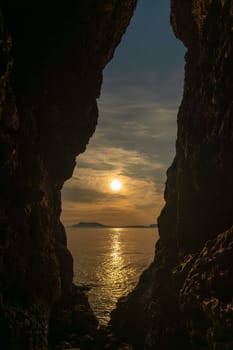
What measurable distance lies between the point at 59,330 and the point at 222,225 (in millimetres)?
28671

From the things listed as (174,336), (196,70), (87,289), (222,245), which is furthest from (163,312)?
(87,289)

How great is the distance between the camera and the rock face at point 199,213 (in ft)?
98.9

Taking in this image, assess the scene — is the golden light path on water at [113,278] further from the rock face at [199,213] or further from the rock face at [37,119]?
the rock face at [37,119]

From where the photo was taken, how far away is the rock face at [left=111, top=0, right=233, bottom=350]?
30.2 metres

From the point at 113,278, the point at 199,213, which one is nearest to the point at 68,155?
the point at 199,213

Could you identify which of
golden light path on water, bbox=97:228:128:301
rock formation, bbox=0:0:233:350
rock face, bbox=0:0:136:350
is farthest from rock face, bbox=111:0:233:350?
golden light path on water, bbox=97:228:128:301

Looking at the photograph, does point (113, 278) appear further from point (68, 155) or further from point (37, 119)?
point (37, 119)

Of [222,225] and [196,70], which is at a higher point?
[196,70]

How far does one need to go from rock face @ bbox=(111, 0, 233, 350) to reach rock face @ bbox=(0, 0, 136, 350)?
10288 mm

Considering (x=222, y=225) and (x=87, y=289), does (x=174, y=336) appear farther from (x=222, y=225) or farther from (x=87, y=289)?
(x=87, y=289)

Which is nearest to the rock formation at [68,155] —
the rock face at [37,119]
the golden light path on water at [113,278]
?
the rock face at [37,119]

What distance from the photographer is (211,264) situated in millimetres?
31734

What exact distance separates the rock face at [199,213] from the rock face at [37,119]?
33.8 ft

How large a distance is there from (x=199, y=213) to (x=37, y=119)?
942 inches
